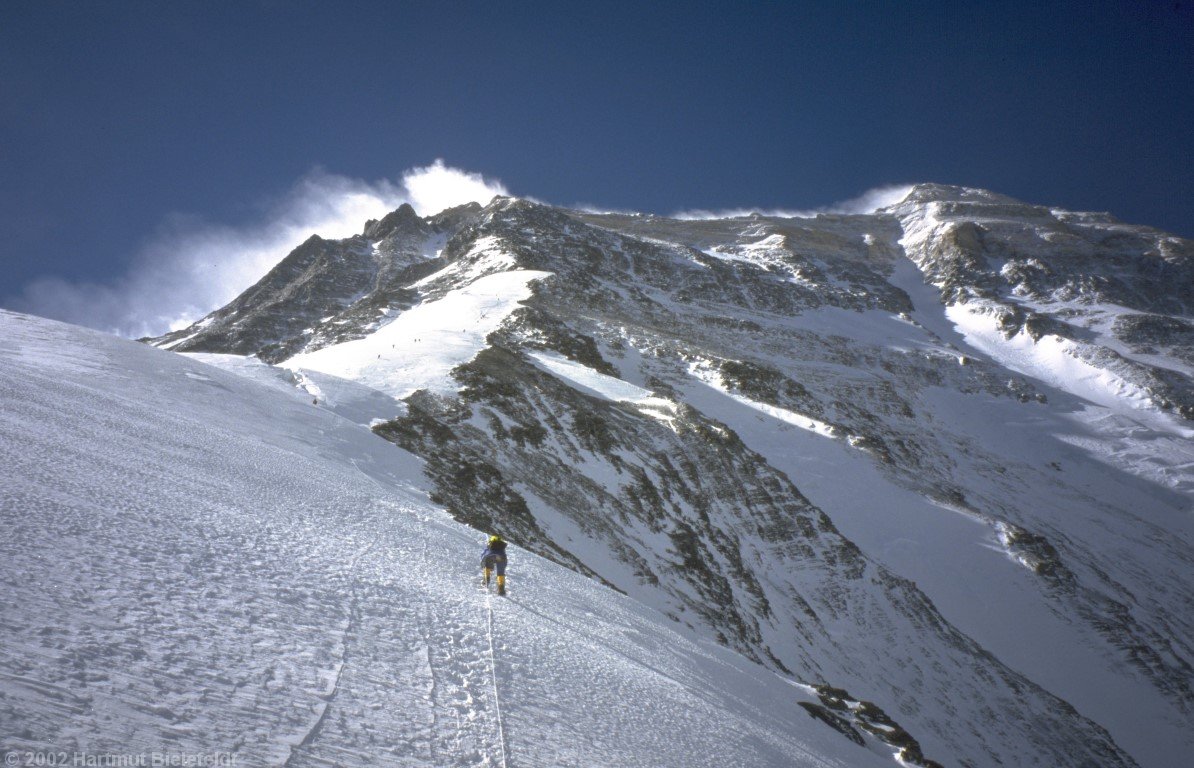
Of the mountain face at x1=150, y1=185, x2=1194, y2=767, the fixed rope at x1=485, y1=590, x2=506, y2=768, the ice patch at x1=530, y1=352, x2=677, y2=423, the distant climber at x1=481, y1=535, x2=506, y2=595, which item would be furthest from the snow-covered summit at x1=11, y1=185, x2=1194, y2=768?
the fixed rope at x1=485, y1=590, x2=506, y2=768

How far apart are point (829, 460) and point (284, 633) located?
47.8 meters

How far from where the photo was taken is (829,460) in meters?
48.0

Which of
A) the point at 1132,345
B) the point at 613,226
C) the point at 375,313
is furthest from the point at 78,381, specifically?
the point at 613,226

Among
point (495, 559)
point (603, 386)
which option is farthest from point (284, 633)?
point (603, 386)

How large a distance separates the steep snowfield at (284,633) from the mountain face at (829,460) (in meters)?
7.46

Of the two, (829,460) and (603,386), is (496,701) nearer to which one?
(603,386)

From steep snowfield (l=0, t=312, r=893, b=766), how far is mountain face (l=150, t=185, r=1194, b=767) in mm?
7458

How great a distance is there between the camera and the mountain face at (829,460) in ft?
91.7

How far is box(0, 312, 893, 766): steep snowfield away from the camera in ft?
15.1

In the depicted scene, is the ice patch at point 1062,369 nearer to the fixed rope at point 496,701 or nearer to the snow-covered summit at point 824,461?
the snow-covered summit at point 824,461

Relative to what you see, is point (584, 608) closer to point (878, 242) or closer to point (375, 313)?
point (375, 313)

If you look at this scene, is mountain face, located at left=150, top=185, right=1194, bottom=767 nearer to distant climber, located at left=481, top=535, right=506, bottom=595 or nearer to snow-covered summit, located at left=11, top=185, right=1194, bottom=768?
snow-covered summit, located at left=11, top=185, right=1194, bottom=768

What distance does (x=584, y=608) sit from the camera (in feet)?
46.1

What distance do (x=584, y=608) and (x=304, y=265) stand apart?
455 feet
